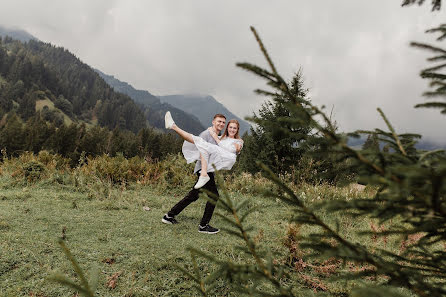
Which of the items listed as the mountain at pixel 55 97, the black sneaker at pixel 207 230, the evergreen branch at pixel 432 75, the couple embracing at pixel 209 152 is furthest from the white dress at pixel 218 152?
the mountain at pixel 55 97

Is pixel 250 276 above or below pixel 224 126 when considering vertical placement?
below

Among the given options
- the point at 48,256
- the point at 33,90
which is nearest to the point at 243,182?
the point at 48,256

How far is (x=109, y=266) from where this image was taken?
3217 millimetres

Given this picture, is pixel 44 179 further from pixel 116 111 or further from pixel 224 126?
pixel 116 111

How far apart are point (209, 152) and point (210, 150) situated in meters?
0.04

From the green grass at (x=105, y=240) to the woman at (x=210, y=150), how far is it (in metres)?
0.88

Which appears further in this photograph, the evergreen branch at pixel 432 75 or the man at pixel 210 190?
the man at pixel 210 190

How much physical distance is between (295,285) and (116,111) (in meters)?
158

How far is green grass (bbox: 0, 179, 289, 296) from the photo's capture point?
2907 mm

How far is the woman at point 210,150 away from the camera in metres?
4.52

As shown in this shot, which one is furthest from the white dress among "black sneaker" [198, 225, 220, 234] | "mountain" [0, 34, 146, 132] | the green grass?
"mountain" [0, 34, 146, 132]

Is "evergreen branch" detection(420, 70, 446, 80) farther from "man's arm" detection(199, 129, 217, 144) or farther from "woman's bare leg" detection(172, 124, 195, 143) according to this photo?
"man's arm" detection(199, 129, 217, 144)

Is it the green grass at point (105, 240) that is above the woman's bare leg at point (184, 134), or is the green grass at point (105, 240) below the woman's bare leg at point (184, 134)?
below

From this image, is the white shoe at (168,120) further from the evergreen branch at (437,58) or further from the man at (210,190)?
the evergreen branch at (437,58)
